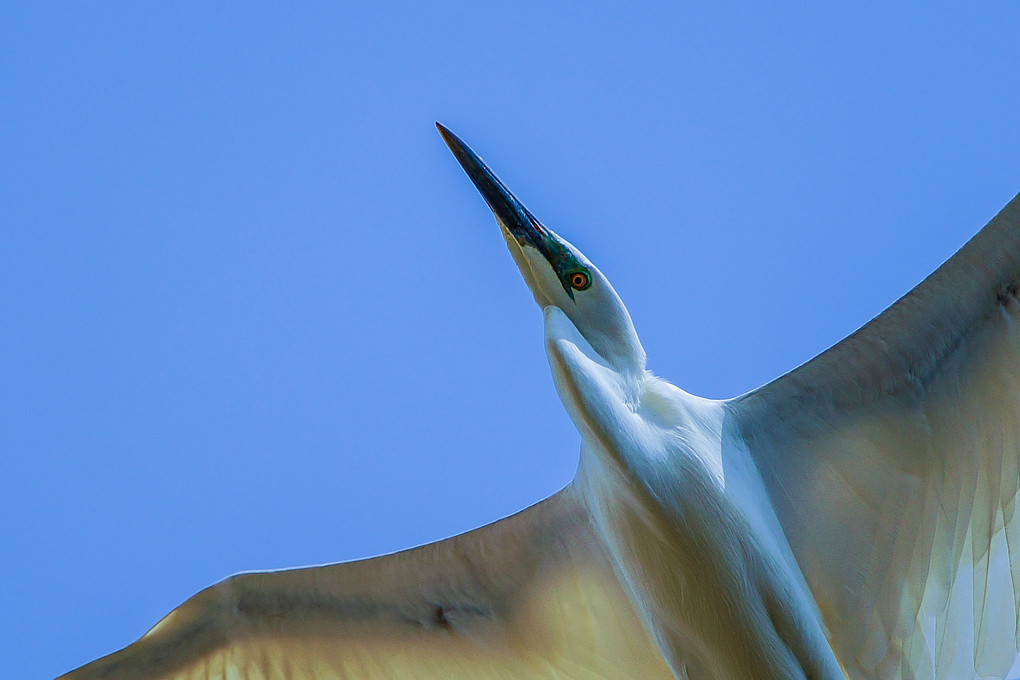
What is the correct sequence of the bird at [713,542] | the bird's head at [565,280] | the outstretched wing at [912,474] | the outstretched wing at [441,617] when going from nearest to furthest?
1. the bird at [713,542]
2. the outstretched wing at [912,474]
3. the bird's head at [565,280]
4. the outstretched wing at [441,617]

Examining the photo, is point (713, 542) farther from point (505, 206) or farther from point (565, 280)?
point (505, 206)

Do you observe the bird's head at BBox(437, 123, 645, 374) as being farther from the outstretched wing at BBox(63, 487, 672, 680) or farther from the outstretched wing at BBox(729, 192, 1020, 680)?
the outstretched wing at BBox(63, 487, 672, 680)

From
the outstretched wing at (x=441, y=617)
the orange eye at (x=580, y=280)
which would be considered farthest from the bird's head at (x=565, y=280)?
the outstretched wing at (x=441, y=617)

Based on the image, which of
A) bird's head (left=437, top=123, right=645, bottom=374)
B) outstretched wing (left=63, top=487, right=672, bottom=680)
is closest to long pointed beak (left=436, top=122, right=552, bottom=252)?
bird's head (left=437, top=123, right=645, bottom=374)

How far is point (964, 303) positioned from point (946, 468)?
0.65 m

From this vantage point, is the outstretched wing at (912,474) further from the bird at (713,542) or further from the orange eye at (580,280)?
the orange eye at (580,280)

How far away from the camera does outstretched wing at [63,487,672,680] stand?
15.1 feet

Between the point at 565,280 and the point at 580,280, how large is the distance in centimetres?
6

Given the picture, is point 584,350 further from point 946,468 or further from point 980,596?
point 980,596

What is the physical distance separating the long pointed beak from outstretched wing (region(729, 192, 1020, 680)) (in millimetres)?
1030

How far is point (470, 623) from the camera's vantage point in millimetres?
4738

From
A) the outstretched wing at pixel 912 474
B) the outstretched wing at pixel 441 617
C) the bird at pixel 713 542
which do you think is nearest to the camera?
the bird at pixel 713 542

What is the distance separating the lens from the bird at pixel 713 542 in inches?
156

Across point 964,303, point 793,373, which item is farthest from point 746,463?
point 964,303
